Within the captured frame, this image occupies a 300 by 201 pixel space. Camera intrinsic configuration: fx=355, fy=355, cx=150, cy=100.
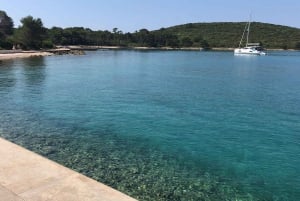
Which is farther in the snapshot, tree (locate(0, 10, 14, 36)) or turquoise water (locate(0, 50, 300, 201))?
tree (locate(0, 10, 14, 36))

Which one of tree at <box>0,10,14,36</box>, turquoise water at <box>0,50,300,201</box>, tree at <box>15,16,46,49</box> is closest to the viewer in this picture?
turquoise water at <box>0,50,300,201</box>

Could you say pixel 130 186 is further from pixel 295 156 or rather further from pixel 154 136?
pixel 295 156

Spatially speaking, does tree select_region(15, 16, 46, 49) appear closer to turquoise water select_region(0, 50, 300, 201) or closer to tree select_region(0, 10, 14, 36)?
tree select_region(0, 10, 14, 36)

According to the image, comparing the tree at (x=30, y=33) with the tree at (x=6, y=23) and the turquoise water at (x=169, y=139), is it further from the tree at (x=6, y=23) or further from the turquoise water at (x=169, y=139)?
the turquoise water at (x=169, y=139)

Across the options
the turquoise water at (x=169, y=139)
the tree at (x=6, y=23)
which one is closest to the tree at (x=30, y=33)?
the tree at (x=6, y=23)

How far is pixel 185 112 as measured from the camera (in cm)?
2859

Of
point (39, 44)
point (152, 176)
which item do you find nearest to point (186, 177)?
point (152, 176)

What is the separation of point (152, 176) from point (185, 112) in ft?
46.6

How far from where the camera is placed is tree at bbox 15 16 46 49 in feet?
432

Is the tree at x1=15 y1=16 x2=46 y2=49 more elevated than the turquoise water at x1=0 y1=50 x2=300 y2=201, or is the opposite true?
the tree at x1=15 y1=16 x2=46 y2=49

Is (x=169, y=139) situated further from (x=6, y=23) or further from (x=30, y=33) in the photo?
(x=6, y=23)

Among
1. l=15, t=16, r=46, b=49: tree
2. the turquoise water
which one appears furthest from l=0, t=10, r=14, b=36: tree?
the turquoise water

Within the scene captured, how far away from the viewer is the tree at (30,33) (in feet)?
432

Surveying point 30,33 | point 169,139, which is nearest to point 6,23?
point 30,33
